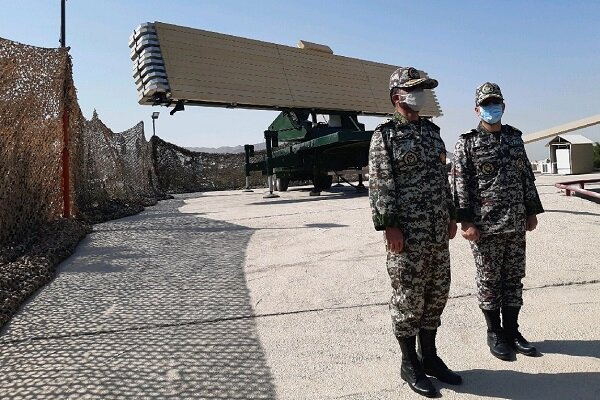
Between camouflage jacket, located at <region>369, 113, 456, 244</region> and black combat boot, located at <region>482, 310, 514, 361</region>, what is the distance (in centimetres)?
64

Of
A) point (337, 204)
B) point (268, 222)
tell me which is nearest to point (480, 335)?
point (268, 222)

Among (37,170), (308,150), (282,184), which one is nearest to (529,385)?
(37,170)

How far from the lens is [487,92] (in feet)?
8.82

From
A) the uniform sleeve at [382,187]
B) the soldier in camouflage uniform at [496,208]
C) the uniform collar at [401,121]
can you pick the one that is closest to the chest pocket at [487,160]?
the soldier in camouflage uniform at [496,208]

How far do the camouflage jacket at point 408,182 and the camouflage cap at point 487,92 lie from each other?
51 centimetres

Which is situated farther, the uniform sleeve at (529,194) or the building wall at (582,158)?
A: the building wall at (582,158)

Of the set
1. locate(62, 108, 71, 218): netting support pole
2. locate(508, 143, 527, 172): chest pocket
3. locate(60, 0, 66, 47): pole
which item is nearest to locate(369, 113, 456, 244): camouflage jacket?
locate(508, 143, 527, 172): chest pocket

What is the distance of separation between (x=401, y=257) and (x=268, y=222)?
4.51 meters

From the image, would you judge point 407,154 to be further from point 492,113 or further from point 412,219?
point 492,113

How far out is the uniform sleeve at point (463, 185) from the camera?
2672mm

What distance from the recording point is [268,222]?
6.73 m

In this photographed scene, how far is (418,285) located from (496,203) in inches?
28.5

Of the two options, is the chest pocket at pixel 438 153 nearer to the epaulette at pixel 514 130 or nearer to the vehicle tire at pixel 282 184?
the epaulette at pixel 514 130

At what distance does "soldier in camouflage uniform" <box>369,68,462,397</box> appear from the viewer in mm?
2285
